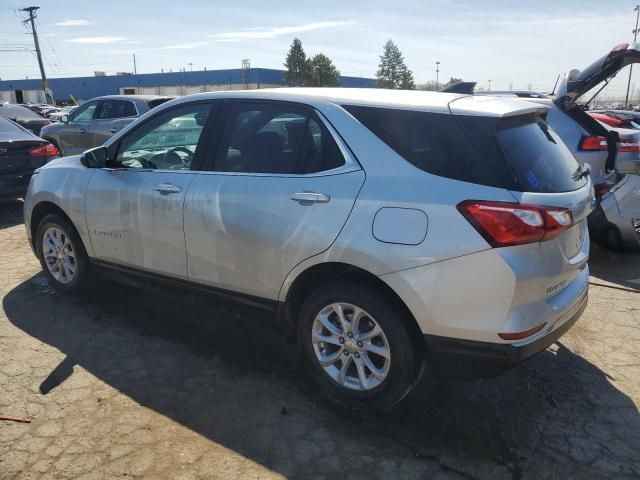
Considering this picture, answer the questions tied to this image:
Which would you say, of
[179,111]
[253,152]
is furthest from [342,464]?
[179,111]

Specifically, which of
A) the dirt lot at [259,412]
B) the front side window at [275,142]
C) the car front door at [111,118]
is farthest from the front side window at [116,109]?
the front side window at [275,142]

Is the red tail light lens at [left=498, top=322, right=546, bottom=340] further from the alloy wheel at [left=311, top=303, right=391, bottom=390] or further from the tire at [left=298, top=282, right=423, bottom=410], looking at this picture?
the alloy wheel at [left=311, top=303, right=391, bottom=390]

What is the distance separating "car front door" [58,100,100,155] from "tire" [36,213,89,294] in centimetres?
757

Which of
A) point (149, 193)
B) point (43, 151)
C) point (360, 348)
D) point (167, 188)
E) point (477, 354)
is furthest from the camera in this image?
point (43, 151)

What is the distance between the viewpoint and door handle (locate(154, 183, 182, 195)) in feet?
11.5

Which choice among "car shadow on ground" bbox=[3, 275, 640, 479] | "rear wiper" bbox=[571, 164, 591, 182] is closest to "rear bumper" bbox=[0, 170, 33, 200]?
"car shadow on ground" bbox=[3, 275, 640, 479]

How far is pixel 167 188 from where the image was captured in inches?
140

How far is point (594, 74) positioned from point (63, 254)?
18.4ft

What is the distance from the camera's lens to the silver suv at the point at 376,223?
8.20 ft

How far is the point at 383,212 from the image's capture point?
2666mm

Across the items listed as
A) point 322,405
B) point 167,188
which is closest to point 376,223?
point 322,405

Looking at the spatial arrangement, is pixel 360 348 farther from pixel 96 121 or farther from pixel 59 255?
pixel 96 121

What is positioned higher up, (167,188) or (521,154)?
(521,154)

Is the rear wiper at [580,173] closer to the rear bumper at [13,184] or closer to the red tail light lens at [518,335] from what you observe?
the red tail light lens at [518,335]
